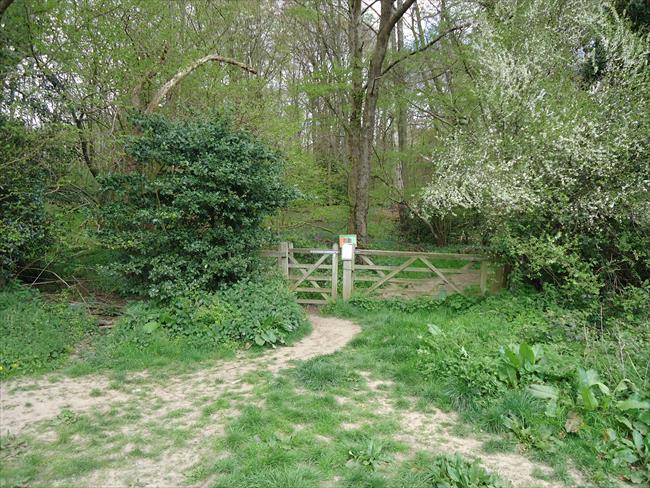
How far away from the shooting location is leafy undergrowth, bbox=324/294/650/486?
10.6 feet

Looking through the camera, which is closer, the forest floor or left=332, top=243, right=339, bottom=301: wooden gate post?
the forest floor

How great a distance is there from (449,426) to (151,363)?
3.68 metres

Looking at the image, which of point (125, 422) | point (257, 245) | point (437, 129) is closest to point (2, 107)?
point (257, 245)

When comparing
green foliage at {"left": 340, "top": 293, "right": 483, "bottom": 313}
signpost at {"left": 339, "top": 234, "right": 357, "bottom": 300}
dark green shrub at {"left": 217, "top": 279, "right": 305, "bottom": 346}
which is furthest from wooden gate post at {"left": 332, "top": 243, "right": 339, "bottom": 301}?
dark green shrub at {"left": 217, "top": 279, "right": 305, "bottom": 346}

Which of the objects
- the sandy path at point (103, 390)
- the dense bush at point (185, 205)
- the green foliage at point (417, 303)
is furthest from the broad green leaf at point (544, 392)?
the dense bush at point (185, 205)

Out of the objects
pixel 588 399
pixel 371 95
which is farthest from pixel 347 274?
pixel 588 399

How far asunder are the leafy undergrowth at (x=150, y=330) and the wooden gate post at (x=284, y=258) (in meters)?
1.22

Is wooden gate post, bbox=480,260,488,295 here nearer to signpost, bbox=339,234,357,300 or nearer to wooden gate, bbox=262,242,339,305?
signpost, bbox=339,234,357,300

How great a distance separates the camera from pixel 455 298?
7656 millimetres

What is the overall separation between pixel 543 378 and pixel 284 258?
16.7 ft

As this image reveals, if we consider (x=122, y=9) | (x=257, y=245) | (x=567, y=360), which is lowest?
(x=567, y=360)

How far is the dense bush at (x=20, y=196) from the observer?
5.96 meters

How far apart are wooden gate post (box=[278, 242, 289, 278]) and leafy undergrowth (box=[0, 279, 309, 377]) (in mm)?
1217

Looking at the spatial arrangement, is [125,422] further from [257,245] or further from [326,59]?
[326,59]
